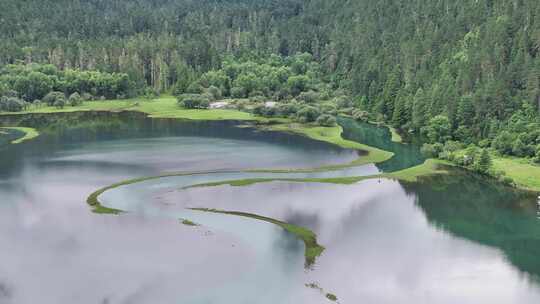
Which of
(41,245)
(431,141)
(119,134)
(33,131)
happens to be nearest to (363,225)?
(41,245)

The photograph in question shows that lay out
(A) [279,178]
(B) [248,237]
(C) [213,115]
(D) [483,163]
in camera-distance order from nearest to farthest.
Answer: (B) [248,237], (A) [279,178], (D) [483,163], (C) [213,115]

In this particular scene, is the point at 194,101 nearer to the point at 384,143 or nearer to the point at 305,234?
the point at 384,143

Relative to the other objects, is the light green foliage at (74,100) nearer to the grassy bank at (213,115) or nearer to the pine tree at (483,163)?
the grassy bank at (213,115)

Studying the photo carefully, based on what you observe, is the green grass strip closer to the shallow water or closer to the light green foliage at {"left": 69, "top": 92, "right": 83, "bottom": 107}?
the shallow water

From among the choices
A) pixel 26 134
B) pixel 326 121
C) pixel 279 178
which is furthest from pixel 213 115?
pixel 279 178

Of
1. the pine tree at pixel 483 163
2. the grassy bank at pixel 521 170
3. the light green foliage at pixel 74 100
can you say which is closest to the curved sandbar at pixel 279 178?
the pine tree at pixel 483 163

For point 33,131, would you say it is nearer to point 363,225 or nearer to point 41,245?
point 41,245
